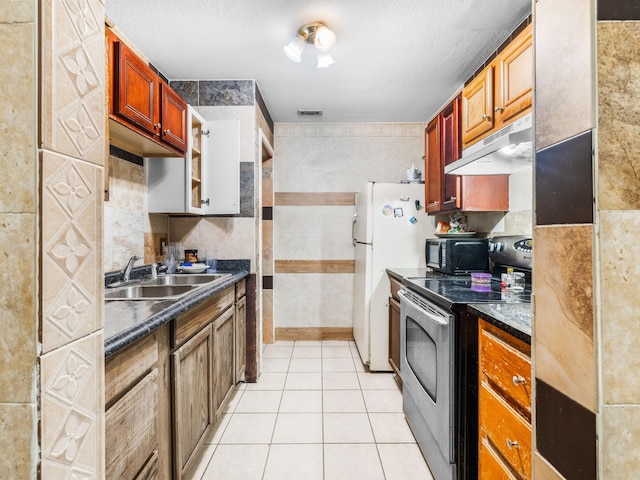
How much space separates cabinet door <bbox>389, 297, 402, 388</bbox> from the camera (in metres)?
2.60

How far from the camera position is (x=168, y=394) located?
1.38m

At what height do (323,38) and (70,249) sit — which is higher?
(323,38)

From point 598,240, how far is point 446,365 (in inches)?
47.1

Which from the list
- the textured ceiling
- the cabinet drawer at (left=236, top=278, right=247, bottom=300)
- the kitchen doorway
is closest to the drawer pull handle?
the cabinet drawer at (left=236, top=278, right=247, bottom=300)

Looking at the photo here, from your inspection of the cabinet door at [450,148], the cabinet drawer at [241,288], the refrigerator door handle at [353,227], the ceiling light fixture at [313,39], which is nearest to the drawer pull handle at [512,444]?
the cabinet door at [450,148]

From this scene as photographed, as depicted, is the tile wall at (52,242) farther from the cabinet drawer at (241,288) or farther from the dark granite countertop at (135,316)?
the cabinet drawer at (241,288)

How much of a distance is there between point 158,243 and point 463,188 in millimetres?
2255

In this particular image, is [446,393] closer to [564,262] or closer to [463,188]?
[564,262]

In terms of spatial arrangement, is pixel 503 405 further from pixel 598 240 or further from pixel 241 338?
pixel 241 338

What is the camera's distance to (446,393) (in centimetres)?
150

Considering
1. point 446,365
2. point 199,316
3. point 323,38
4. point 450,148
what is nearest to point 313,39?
point 323,38

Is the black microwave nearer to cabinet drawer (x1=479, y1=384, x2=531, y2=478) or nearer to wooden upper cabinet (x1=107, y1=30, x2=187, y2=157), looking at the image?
cabinet drawer (x1=479, y1=384, x2=531, y2=478)

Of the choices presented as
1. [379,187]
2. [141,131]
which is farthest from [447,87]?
[141,131]

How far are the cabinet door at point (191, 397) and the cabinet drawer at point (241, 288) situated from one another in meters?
0.62
